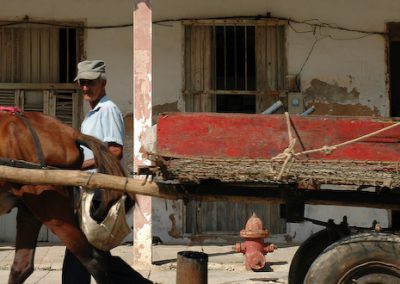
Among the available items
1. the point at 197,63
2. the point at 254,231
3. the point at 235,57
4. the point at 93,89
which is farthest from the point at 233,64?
Answer: the point at 93,89

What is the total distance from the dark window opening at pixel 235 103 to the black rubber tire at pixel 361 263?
568 centimetres

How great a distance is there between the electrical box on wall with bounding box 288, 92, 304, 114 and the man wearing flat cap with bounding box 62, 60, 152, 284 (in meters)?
4.71

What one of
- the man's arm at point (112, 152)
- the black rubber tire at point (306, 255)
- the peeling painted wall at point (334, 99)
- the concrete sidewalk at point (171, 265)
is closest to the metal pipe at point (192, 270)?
the black rubber tire at point (306, 255)

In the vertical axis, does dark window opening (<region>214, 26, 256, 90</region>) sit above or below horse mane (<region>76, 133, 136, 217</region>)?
above

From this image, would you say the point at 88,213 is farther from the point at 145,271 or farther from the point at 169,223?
the point at 169,223

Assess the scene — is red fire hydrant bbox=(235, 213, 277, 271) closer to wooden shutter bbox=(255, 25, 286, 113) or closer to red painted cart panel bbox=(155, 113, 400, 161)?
wooden shutter bbox=(255, 25, 286, 113)

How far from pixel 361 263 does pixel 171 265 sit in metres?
4.23

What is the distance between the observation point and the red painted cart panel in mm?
4070

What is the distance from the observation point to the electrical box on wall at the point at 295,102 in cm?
942

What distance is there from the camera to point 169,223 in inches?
370

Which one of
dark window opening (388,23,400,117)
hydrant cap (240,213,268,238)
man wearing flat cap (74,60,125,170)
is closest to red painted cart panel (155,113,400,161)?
man wearing flat cap (74,60,125,170)

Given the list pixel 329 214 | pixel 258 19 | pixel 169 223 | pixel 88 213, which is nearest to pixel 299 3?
pixel 258 19

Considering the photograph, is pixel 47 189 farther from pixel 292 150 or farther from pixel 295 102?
pixel 295 102

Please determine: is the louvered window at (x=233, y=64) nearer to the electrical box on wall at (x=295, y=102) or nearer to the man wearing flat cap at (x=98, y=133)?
the electrical box on wall at (x=295, y=102)
